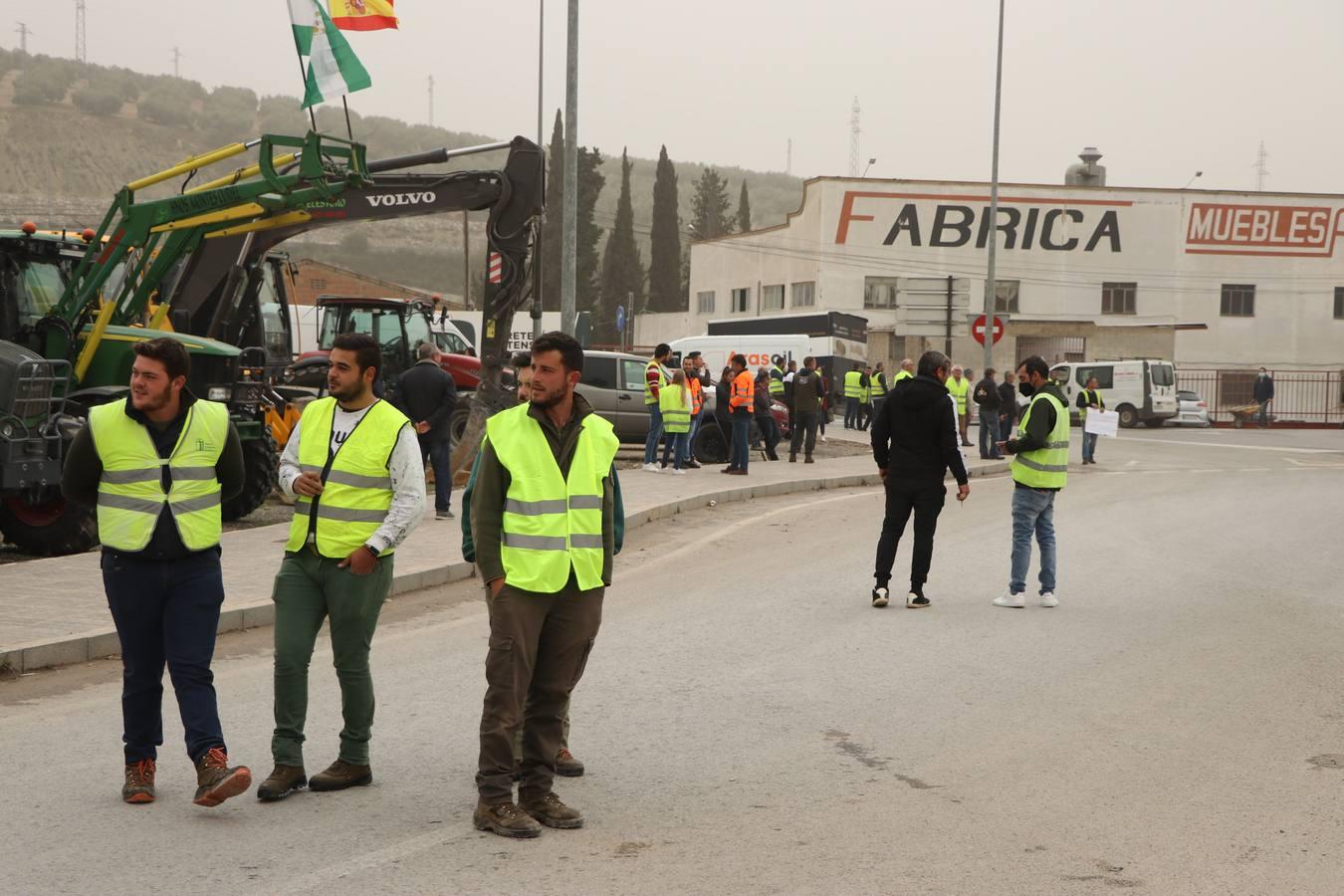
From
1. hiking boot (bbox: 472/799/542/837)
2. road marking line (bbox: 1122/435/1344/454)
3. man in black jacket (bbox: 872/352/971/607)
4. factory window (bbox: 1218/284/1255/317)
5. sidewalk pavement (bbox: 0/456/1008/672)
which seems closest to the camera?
hiking boot (bbox: 472/799/542/837)

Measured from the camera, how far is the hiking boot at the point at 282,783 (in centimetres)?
573

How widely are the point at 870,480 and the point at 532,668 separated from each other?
18.7m

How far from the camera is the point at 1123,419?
4591 centimetres

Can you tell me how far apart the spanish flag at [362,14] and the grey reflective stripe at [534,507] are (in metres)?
13.2

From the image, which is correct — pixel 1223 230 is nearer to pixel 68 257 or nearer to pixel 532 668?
pixel 68 257

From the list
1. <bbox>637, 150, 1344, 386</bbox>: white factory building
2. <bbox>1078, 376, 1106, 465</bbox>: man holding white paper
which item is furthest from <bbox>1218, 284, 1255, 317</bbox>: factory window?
<bbox>1078, 376, 1106, 465</bbox>: man holding white paper

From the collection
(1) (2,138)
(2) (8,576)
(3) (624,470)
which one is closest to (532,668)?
(2) (8,576)

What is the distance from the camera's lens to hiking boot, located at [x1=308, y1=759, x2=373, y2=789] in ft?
19.3

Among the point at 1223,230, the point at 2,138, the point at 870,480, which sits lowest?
the point at 870,480

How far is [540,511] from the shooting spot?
17.8 feet

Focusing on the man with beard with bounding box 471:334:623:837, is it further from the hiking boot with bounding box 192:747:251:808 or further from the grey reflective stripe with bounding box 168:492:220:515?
the grey reflective stripe with bounding box 168:492:220:515

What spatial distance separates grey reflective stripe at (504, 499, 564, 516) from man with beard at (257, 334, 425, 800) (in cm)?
72

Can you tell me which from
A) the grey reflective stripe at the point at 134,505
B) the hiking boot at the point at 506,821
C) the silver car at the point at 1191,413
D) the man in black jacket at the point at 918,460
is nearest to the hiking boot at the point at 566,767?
the hiking boot at the point at 506,821

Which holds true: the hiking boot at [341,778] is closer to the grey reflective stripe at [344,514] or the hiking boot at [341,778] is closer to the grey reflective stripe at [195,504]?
the grey reflective stripe at [344,514]
